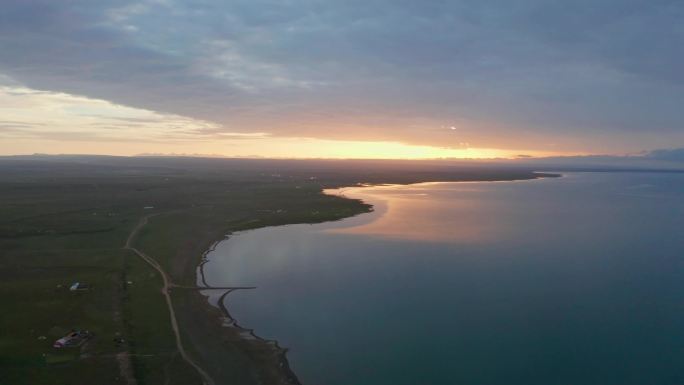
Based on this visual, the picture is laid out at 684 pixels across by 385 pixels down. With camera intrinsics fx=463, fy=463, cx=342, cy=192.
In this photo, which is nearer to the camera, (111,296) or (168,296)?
(111,296)

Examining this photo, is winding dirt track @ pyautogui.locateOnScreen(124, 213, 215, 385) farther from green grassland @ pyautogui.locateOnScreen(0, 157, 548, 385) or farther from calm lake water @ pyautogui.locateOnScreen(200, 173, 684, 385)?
calm lake water @ pyautogui.locateOnScreen(200, 173, 684, 385)

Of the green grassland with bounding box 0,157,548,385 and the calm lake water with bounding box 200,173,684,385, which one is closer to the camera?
the green grassland with bounding box 0,157,548,385

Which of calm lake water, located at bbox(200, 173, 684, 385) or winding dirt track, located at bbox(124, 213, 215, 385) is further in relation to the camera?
calm lake water, located at bbox(200, 173, 684, 385)

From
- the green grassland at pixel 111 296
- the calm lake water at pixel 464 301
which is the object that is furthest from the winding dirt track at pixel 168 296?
the calm lake water at pixel 464 301

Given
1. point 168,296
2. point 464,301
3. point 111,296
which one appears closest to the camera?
point 111,296

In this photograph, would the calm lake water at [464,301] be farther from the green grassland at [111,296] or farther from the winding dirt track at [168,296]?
the winding dirt track at [168,296]

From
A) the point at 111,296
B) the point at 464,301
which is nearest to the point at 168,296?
the point at 111,296

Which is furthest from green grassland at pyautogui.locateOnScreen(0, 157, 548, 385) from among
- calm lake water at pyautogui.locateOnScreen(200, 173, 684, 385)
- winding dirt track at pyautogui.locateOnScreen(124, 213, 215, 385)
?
calm lake water at pyautogui.locateOnScreen(200, 173, 684, 385)

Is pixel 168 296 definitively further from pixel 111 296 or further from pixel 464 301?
pixel 464 301
